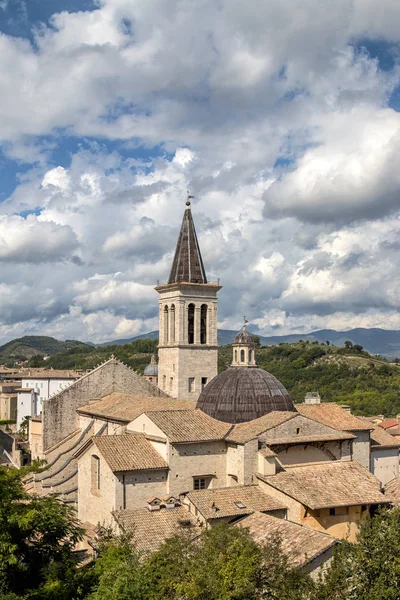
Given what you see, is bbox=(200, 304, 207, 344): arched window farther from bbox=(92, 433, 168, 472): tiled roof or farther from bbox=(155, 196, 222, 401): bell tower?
bbox=(92, 433, 168, 472): tiled roof

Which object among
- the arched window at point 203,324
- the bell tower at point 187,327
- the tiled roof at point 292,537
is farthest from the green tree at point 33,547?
the arched window at point 203,324

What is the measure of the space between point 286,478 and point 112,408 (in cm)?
1518

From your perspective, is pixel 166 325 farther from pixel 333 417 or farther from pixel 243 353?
pixel 333 417

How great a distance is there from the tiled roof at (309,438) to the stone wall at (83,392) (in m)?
17.0

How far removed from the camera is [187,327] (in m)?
45.0

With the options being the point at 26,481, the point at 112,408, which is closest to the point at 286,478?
the point at 112,408

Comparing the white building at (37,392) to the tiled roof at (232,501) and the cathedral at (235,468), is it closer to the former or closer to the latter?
the cathedral at (235,468)

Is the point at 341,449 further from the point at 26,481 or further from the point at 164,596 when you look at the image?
the point at 26,481

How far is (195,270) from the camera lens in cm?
4641

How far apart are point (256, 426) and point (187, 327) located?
1546cm

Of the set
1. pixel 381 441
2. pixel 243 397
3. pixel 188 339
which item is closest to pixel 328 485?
pixel 243 397

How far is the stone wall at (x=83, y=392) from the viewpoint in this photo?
145 ft

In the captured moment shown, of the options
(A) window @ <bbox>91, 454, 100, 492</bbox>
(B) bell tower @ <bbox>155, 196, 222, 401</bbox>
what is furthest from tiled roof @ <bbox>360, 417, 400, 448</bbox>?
(A) window @ <bbox>91, 454, 100, 492</bbox>

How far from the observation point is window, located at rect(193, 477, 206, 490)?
98.6 feet
